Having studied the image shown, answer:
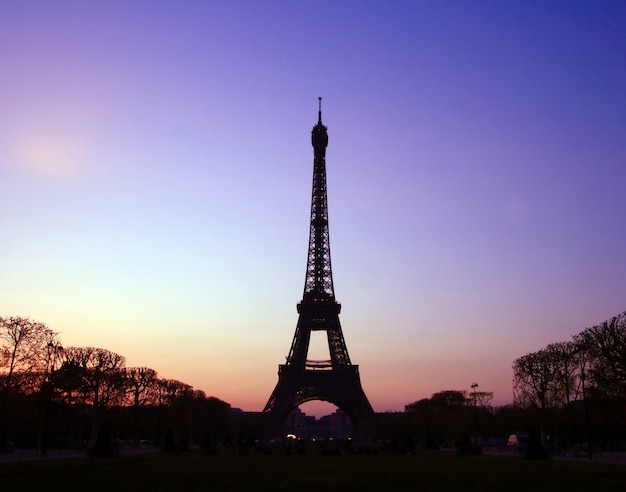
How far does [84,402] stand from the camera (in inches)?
2931

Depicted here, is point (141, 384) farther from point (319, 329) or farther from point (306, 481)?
point (306, 481)

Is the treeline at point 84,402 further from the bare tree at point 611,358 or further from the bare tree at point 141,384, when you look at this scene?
the bare tree at point 611,358

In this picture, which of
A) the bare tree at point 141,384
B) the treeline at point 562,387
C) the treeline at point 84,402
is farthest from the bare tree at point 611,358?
the bare tree at point 141,384

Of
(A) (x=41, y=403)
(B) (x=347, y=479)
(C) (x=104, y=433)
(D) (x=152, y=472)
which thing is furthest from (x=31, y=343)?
(B) (x=347, y=479)

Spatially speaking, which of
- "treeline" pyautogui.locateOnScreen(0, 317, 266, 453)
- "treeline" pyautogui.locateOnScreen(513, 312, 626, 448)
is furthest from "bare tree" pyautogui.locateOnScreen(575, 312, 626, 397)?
"treeline" pyautogui.locateOnScreen(0, 317, 266, 453)

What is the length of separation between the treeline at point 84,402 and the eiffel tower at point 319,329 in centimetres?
1106

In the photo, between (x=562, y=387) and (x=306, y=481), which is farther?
(x=562, y=387)

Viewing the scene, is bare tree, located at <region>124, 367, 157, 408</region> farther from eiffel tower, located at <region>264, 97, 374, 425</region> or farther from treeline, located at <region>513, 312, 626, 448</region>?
treeline, located at <region>513, 312, 626, 448</region>

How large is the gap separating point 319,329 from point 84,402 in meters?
45.8

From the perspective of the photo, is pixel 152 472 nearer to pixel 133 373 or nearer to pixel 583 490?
pixel 583 490

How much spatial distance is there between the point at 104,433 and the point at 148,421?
3675 centimetres

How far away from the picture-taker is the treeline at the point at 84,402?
186 ft

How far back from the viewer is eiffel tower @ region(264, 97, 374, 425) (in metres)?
108

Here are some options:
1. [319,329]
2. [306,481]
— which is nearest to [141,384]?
[319,329]
